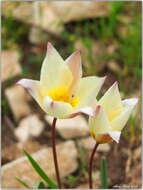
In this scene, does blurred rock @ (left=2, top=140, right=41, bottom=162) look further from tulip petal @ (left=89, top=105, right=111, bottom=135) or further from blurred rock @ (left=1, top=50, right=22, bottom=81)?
tulip petal @ (left=89, top=105, right=111, bottom=135)

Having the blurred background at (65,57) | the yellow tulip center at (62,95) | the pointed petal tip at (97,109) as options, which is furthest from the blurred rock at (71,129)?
the pointed petal tip at (97,109)

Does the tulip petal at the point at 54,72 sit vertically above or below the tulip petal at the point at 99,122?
above

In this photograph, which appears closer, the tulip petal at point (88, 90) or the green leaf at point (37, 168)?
the tulip petal at point (88, 90)

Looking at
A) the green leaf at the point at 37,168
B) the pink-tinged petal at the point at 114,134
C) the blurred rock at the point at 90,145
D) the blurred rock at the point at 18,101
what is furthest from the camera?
the blurred rock at the point at 18,101

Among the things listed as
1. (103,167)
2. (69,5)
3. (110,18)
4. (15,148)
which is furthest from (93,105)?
(69,5)

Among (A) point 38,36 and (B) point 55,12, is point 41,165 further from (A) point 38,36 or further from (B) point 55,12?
(B) point 55,12

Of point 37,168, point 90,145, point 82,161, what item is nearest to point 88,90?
point 37,168

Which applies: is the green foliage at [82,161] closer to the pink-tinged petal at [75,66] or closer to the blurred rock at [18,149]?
the blurred rock at [18,149]

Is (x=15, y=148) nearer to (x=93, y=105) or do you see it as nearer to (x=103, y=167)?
(x=103, y=167)
